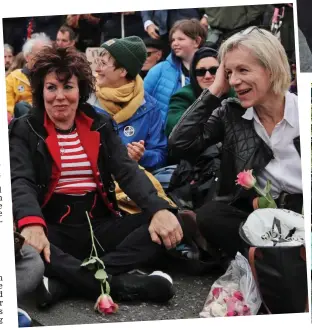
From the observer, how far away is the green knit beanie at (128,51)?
4.18 meters

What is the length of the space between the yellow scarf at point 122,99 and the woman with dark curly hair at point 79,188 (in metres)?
0.09

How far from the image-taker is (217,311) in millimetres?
3908

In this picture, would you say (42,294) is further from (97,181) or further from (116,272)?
(97,181)

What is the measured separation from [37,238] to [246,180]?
1.13 metres

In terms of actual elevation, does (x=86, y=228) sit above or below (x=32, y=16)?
below

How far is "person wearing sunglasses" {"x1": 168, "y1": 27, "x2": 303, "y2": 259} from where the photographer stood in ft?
13.2

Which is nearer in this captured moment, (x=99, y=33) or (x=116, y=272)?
(x=116, y=272)

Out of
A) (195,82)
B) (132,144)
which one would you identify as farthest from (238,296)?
(195,82)

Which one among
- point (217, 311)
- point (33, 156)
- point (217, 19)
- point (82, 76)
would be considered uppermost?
point (217, 19)

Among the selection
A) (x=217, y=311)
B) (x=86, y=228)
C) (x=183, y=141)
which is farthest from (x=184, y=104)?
(x=217, y=311)

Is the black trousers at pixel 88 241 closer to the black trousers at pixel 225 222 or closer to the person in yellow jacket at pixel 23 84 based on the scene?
→ the black trousers at pixel 225 222

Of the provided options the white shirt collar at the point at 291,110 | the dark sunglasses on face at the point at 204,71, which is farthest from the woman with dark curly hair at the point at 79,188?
the white shirt collar at the point at 291,110

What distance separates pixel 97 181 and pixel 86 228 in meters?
0.26

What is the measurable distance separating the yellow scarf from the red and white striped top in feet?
0.85
